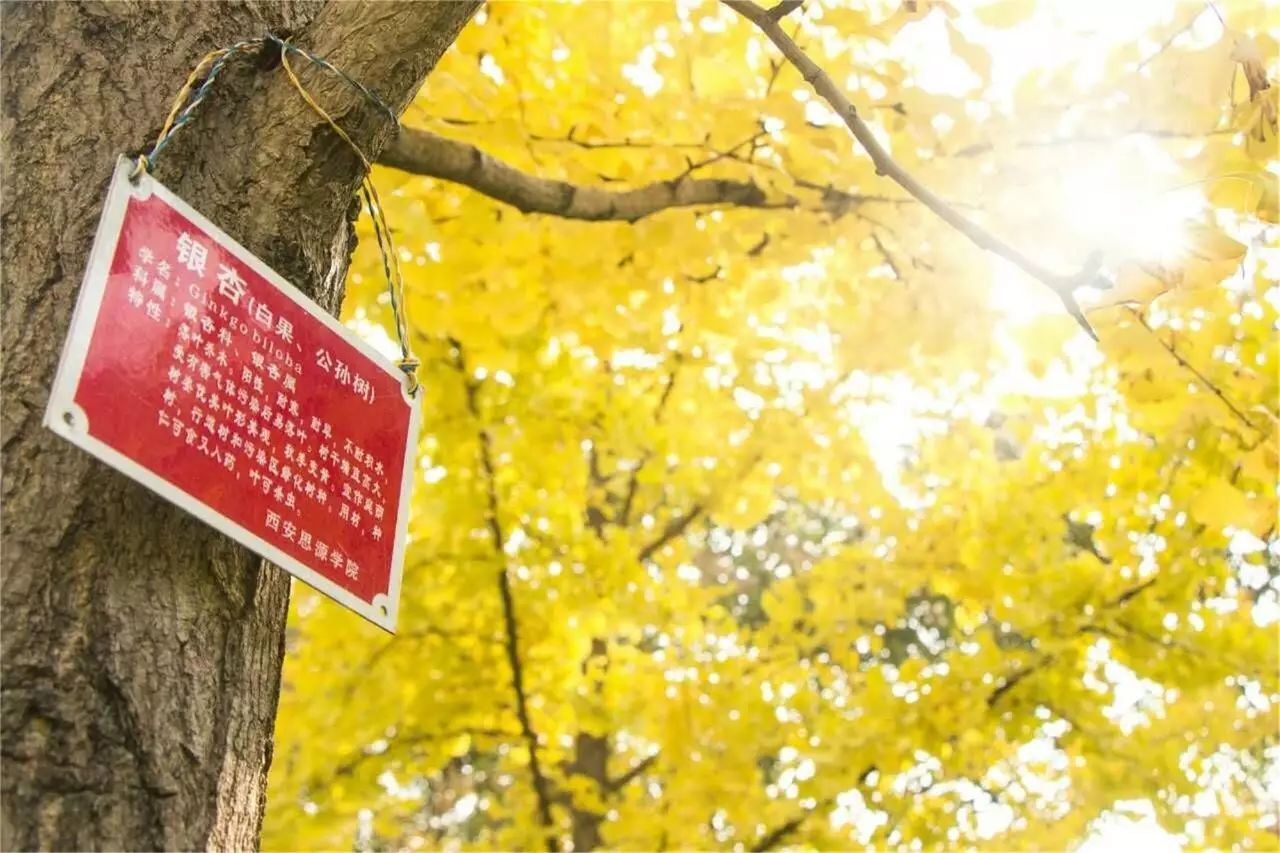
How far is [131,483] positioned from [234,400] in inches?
4.3

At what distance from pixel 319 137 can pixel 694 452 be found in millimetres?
2929

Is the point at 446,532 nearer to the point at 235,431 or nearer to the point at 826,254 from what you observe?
the point at 826,254

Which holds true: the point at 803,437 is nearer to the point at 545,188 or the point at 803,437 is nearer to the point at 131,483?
the point at 545,188

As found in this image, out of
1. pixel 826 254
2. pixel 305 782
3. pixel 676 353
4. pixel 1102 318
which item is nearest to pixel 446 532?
pixel 305 782

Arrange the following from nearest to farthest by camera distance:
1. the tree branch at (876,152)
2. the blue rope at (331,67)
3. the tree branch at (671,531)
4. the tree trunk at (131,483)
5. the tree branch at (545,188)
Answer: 1. the tree trunk at (131,483)
2. the blue rope at (331,67)
3. the tree branch at (876,152)
4. the tree branch at (545,188)
5. the tree branch at (671,531)

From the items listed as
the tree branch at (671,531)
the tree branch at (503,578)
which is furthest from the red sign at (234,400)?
Result: the tree branch at (671,531)

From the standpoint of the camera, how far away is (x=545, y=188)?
187 centimetres

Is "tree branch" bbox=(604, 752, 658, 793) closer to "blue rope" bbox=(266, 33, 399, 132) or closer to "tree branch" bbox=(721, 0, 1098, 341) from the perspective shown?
"tree branch" bbox=(721, 0, 1098, 341)

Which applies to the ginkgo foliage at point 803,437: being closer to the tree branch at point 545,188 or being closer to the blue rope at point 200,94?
the tree branch at point 545,188

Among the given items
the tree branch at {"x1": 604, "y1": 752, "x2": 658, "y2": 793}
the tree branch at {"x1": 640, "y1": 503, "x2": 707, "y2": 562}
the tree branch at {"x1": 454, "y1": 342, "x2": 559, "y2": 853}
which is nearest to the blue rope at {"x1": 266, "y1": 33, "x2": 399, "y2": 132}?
the tree branch at {"x1": 454, "y1": 342, "x2": 559, "y2": 853}

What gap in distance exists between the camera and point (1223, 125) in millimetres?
1950

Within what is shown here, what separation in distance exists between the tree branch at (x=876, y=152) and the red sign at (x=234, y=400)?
63cm

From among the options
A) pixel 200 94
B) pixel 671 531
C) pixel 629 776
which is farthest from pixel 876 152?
pixel 629 776

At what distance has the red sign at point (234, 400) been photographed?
76 cm
